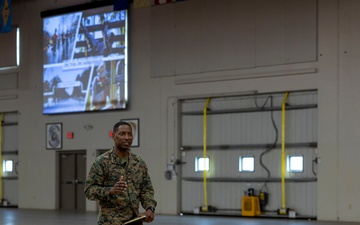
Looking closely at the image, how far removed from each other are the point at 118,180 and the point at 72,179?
2070 centimetres

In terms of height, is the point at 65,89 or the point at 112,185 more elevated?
the point at 65,89

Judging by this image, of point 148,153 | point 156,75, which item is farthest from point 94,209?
point 156,75

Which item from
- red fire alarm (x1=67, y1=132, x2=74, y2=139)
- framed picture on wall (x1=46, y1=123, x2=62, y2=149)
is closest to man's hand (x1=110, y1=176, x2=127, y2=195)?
red fire alarm (x1=67, y1=132, x2=74, y2=139)

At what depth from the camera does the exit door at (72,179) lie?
1059 inches

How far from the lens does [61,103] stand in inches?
1056

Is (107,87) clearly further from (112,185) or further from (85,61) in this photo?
(112,185)

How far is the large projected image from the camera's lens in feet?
82.2

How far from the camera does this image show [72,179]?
27094 mm

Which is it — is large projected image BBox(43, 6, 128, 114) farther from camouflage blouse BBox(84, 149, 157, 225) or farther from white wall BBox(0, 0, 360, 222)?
camouflage blouse BBox(84, 149, 157, 225)

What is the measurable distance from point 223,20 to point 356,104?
5.71 m

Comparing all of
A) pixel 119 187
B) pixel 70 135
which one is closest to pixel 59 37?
pixel 70 135

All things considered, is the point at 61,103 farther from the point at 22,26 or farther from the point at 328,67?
the point at 328,67

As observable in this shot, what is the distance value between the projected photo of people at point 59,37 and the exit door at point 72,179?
411 centimetres

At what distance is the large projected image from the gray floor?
14.8ft
